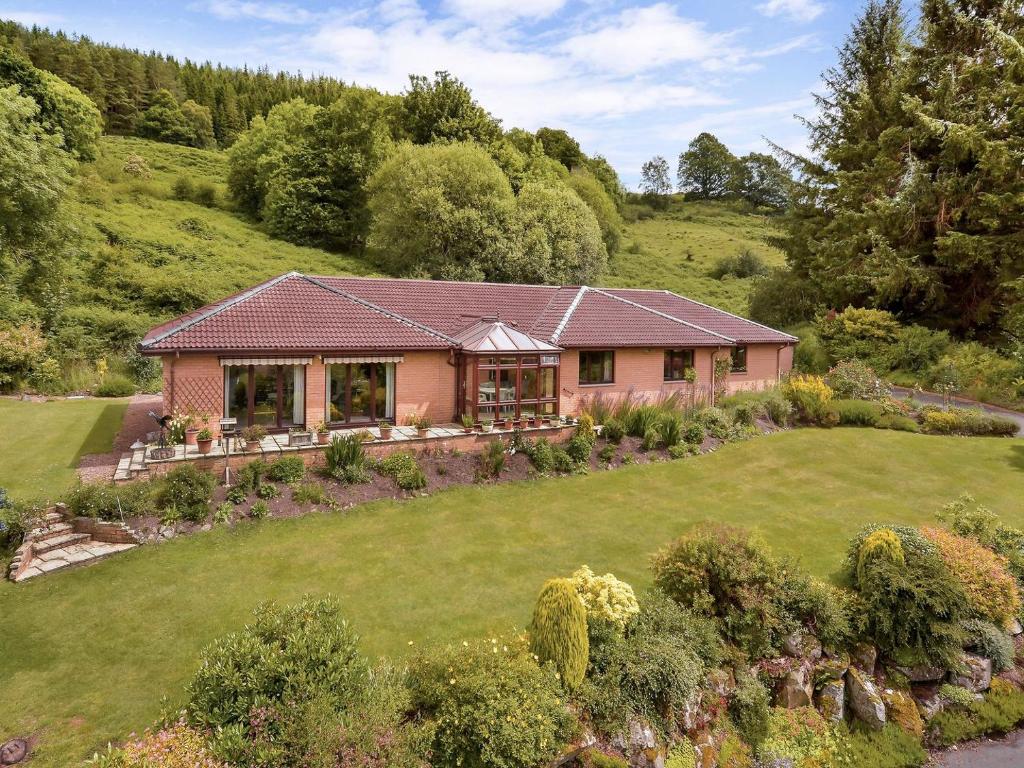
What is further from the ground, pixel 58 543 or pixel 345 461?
pixel 345 461

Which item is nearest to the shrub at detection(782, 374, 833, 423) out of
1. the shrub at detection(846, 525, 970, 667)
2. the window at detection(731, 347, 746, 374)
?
the window at detection(731, 347, 746, 374)

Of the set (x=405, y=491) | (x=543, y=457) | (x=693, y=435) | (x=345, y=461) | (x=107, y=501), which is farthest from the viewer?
(x=693, y=435)

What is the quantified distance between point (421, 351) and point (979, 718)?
16997 millimetres

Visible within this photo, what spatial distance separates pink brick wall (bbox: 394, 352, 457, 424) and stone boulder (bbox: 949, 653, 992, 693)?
618 inches

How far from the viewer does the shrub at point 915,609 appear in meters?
9.83

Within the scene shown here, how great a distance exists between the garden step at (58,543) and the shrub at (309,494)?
14.4 ft

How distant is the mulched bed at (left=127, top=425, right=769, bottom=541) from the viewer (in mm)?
12977

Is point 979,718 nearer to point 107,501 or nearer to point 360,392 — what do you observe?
point 360,392

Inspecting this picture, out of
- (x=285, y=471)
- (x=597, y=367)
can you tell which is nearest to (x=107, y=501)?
(x=285, y=471)

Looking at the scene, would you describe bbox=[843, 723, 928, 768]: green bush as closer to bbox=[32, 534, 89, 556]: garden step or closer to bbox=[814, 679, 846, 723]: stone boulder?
bbox=[814, 679, 846, 723]: stone boulder

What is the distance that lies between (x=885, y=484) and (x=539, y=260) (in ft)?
97.6

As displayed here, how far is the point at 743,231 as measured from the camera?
85.4 meters

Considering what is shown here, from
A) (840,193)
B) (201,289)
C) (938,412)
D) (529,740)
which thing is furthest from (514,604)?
(840,193)

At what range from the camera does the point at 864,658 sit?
9.98m
